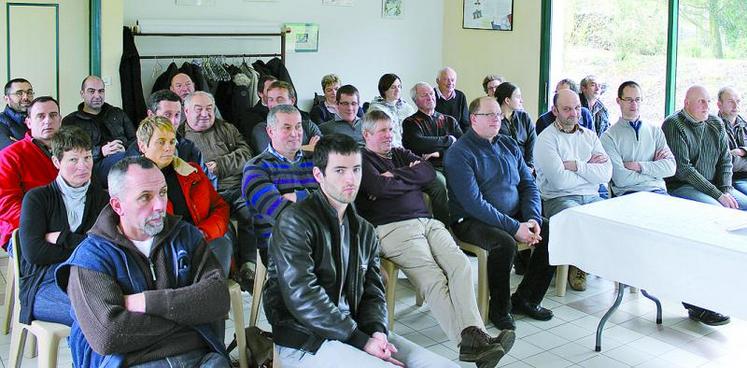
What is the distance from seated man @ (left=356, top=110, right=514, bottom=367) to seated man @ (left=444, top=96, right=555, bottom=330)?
0.67ft

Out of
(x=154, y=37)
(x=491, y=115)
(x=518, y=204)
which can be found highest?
(x=154, y=37)

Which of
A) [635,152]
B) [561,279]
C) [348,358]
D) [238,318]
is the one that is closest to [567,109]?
[635,152]

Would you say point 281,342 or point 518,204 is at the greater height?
point 518,204

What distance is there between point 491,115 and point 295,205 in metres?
1.74

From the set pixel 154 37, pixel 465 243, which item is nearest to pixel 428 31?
pixel 154 37

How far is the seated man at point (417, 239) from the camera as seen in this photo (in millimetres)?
3572

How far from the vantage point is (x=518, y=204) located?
14.7ft

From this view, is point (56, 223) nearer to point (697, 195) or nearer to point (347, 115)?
point (347, 115)

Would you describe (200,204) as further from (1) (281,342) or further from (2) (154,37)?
(2) (154,37)

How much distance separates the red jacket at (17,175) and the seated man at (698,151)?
3687mm

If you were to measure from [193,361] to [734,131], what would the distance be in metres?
4.37

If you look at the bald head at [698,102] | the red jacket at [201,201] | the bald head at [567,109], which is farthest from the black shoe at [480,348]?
the bald head at [698,102]

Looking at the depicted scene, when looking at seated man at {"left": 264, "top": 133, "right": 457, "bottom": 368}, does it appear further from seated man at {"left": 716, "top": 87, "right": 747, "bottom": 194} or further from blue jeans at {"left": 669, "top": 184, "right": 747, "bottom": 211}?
seated man at {"left": 716, "top": 87, "right": 747, "bottom": 194}

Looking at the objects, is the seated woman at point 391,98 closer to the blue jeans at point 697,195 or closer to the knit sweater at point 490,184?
the knit sweater at point 490,184
